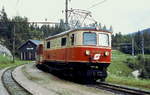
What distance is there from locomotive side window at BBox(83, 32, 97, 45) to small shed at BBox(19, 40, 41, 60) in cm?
5708

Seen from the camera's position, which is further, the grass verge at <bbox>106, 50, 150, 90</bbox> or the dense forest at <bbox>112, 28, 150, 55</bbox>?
the dense forest at <bbox>112, 28, 150, 55</bbox>

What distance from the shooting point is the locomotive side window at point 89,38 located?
63.9 ft

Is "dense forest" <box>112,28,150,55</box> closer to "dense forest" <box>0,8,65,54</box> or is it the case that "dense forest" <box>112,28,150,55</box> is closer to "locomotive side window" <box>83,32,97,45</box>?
"dense forest" <box>0,8,65,54</box>

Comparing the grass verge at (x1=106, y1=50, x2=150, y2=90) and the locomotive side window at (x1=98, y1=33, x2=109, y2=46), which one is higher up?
the locomotive side window at (x1=98, y1=33, x2=109, y2=46)

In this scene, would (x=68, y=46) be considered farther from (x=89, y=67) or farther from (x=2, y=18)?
(x=2, y=18)

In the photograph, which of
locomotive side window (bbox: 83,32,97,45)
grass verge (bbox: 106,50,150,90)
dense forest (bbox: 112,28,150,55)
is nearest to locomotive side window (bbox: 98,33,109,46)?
locomotive side window (bbox: 83,32,97,45)

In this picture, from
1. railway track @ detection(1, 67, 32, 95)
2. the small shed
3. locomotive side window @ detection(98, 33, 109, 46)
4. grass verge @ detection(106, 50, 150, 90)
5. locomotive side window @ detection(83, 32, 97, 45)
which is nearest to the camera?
railway track @ detection(1, 67, 32, 95)

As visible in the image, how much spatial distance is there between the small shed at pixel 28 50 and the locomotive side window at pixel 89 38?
57.1 meters

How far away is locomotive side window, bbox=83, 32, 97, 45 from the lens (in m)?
19.5

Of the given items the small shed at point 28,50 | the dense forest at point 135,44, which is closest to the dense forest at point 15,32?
the small shed at point 28,50

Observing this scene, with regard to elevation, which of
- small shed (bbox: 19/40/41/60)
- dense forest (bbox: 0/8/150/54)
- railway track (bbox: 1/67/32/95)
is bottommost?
railway track (bbox: 1/67/32/95)

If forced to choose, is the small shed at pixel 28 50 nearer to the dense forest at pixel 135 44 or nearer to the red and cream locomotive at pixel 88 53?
the dense forest at pixel 135 44

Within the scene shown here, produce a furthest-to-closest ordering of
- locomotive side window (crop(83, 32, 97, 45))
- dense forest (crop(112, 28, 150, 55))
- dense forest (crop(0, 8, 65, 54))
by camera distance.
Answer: dense forest (crop(112, 28, 150, 55)), dense forest (crop(0, 8, 65, 54)), locomotive side window (crop(83, 32, 97, 45))

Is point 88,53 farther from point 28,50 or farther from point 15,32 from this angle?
point 15,32
